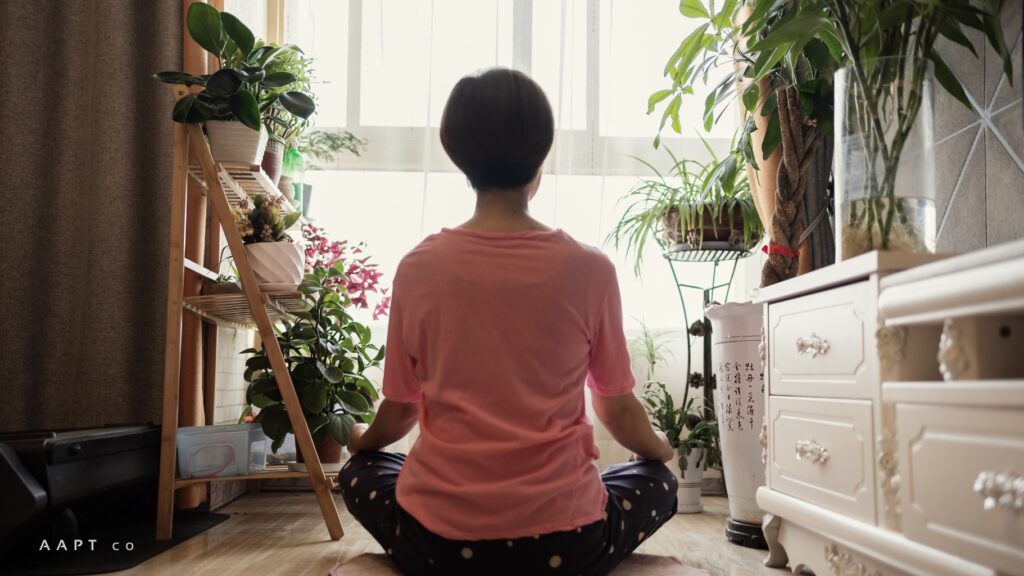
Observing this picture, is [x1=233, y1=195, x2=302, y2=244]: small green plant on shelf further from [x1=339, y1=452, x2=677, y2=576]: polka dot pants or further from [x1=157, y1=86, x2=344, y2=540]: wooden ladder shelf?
[x1=339, y1=452, x2=677, y2=576]: polka dot pants

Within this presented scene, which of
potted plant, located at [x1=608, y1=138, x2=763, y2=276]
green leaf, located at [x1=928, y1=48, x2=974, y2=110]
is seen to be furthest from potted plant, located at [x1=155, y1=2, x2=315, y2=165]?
green leaf, located at [x1=928, y1=48, x2=974, y2=110]

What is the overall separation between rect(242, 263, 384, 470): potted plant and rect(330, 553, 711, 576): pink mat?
3.34ft

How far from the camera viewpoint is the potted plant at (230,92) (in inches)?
85.0

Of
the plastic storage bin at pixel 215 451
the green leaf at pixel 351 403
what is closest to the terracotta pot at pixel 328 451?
the green leaf at pixel 351 403

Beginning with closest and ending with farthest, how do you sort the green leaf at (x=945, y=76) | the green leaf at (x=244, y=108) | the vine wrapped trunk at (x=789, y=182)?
1. the green leaf at (x=945, y=76)
2. the vine wrapped trunk at (x=789, y=182)
3. the green leaf at (x=244, y=108)

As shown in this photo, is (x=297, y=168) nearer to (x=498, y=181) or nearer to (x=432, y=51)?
(x=432, y=51)

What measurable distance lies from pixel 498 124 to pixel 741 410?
1317 mm

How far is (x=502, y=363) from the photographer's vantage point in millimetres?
1237

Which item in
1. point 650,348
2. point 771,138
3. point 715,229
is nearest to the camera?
point 771,138

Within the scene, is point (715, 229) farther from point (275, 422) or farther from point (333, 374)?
point (275, 422)

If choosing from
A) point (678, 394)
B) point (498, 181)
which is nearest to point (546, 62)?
point (678, 394)

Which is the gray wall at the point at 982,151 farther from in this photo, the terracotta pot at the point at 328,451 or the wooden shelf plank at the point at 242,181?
the terracotta pot at the point at 328,451

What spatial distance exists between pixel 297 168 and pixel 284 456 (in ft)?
3.44

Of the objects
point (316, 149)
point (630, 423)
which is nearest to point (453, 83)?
point (316, 149)
